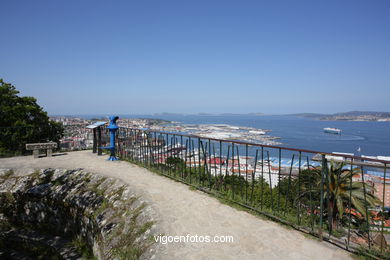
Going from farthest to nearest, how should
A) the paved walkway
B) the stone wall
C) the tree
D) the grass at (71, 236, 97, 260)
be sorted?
the tree < the grass at (71, 236, 97, 260) < the stone wall < the paved walkway

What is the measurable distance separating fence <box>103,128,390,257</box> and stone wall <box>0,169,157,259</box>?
2.01 meters

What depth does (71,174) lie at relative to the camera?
7469 mm

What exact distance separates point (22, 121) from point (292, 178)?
18.0 meters

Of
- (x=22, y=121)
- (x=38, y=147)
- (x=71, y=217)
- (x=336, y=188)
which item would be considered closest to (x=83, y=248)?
(x=71, y=217)

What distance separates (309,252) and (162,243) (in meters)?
2.31

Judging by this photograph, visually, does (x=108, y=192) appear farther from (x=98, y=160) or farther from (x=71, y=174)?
(x=98, y=160)

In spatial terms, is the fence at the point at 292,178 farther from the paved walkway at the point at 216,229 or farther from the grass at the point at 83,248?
the grass at the point at 83,248

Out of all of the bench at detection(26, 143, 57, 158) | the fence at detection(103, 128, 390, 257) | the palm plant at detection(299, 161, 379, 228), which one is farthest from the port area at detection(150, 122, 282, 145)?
the palm plant at detection(299, 161, 379, 228)

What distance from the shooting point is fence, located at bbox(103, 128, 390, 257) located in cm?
357

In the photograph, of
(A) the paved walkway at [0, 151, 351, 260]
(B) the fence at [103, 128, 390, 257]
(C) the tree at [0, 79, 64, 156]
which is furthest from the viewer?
(C) the tree at [0, 79, 64, 156]

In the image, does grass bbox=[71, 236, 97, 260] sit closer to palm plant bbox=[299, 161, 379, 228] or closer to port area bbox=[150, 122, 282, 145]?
palm plant bbox=[299, 161, 379, 228]

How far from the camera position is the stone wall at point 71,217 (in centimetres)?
424

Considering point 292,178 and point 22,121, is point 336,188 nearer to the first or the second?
point 292,178

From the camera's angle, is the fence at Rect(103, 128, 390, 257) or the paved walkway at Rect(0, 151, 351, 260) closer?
the paved walkway at Rect(0, 151, 351, 260)
